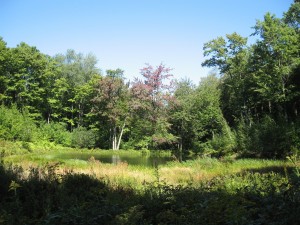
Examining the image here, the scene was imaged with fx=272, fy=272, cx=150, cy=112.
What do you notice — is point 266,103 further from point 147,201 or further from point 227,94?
point 147,201

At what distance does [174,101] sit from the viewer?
31031 mm

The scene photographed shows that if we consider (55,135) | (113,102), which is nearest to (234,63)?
(113,102)

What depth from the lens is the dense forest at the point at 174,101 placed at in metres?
28.3

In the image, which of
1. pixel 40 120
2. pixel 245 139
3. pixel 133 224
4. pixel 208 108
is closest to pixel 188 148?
pixel 208 108

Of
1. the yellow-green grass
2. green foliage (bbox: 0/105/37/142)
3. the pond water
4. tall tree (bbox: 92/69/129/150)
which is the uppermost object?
tall tree (bbox: 92/69/129/150)

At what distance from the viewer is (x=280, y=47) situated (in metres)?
28.1

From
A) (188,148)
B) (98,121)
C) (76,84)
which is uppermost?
(76,84)

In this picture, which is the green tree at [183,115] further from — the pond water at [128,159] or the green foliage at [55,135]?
the green foliage at [55,135]

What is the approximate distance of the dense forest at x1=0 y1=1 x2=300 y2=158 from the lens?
2833cm

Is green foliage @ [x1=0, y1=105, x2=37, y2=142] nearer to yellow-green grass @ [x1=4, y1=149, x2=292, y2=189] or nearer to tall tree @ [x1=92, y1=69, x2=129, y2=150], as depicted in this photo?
tall tree @ [x1=92, y1=69, x2=129, y2=150]

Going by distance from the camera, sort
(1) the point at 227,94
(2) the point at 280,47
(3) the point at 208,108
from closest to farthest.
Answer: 1. (2) the point at 280,47
2. (3) the point at 208,108
3. (1) the point at 227,94

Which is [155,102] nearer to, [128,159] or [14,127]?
[128,159]

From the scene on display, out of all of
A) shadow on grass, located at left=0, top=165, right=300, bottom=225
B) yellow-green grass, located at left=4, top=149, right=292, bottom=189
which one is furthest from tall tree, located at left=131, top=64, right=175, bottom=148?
shadow on grass, located at left=0, top=165, right=300, bottom=225

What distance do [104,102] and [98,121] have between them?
12.9 ft
